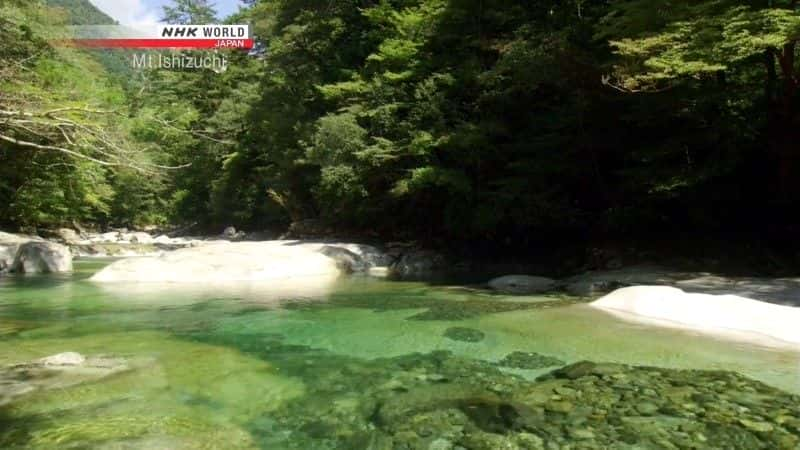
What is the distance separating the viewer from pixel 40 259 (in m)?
17.6

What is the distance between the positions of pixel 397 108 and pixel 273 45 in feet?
36.9

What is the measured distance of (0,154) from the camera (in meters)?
20.5

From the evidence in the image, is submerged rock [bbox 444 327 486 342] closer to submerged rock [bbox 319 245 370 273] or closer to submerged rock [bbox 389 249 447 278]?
submerged rock [bbox 389 249 447 278]

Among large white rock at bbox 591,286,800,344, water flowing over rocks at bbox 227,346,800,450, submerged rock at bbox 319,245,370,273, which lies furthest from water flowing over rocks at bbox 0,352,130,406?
submerged rock at bbox 319,245,370,273

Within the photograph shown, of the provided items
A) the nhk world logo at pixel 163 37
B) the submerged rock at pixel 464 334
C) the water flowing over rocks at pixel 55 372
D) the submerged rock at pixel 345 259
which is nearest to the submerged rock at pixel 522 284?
the submerged rock at pixel 464 334

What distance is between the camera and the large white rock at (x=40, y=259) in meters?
17.5

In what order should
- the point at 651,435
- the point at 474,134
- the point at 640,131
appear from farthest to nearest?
the point at 474,134, the point at 640,131, the point at 651,435

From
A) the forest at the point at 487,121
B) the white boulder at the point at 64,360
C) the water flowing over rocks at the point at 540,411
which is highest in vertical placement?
the forest at the point at 487,121

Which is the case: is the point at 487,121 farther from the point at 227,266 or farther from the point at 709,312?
the point at 709,312

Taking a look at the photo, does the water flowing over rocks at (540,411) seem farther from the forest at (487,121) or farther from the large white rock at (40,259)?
the large white rock at (40,259)

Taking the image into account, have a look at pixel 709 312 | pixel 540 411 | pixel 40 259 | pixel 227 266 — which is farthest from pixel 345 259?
pixel 540 411

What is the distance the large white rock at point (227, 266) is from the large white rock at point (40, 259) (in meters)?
3.49

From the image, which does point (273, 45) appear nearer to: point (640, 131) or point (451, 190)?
point (451, 190)

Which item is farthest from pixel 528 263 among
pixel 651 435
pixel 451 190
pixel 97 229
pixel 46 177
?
pixel 97 229
